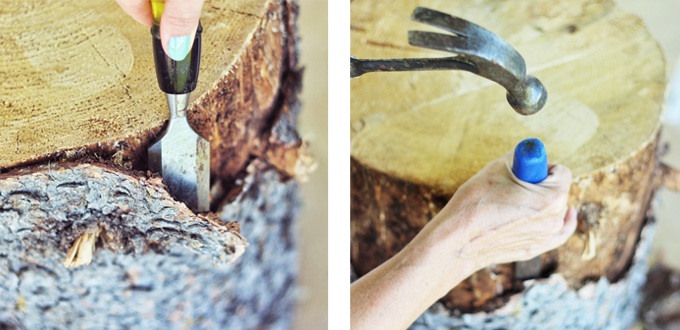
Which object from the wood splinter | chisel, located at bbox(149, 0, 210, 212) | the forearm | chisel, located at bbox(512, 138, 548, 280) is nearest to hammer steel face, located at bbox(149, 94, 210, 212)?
chisel, located at bbox(149, 0, 210, 212)

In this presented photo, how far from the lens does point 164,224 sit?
1.81ft

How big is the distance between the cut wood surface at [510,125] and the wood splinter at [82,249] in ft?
1.25

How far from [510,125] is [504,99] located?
4cm

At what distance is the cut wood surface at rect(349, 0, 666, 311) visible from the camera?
0.58m

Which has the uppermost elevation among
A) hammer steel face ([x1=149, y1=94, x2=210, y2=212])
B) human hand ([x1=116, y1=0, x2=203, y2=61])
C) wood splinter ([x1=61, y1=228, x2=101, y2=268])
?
human hand ([x1=116, y1=0, x2=203, y2=61])

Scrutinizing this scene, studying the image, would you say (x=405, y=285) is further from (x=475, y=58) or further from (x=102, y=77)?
(x=102, y=77)

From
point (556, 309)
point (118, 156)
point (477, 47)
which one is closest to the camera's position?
point (477, 47)

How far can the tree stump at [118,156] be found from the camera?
50cm

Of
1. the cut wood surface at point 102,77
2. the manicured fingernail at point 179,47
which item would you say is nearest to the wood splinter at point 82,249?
the cut wood surface at point 102,77

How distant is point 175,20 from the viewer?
0.44 m

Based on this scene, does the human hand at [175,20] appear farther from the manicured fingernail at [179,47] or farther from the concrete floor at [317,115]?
the concrete floor at [317,115]

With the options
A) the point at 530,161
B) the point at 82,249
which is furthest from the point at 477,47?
the point at 82,249

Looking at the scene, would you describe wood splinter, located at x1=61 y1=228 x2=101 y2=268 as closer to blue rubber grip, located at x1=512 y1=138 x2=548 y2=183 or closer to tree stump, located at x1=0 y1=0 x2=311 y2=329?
tree stump, located at x1=0 y1=0 x2=311 y2=329

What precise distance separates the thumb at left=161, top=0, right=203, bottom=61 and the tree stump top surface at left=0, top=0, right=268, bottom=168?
2.3 inches
